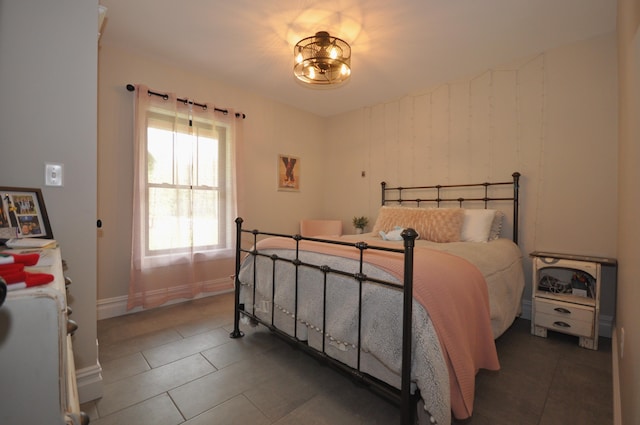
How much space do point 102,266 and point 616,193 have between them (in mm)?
4474

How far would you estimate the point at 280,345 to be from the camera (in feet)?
7.15

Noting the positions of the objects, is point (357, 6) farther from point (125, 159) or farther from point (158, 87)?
point (125, 159)

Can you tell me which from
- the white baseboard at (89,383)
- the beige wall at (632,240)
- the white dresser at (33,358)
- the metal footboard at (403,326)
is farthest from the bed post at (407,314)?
the white baseboard at (89,383)

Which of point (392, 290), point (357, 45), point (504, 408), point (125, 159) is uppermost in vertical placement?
point (357, 45)

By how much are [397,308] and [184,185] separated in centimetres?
258

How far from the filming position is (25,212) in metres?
1.29

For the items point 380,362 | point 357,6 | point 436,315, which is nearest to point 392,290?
point 436,315

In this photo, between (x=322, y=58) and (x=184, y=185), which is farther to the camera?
(x=184, y=185)

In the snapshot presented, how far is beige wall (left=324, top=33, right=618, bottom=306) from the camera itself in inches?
94.7

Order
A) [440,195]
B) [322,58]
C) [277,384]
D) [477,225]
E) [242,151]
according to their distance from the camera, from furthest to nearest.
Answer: [242,151], [440,195], [477,225], [322,58], [277,384]

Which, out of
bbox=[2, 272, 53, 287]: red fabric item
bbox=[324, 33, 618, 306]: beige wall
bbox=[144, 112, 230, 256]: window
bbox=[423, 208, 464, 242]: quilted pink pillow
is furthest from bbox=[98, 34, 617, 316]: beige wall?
bbox=[2, 272, 53, 287]: red fabric item

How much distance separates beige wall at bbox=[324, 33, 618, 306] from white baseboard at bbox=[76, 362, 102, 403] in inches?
133

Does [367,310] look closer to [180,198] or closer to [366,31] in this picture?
[366,31]

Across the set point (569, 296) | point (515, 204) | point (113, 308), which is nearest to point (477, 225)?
point (515, 204)
